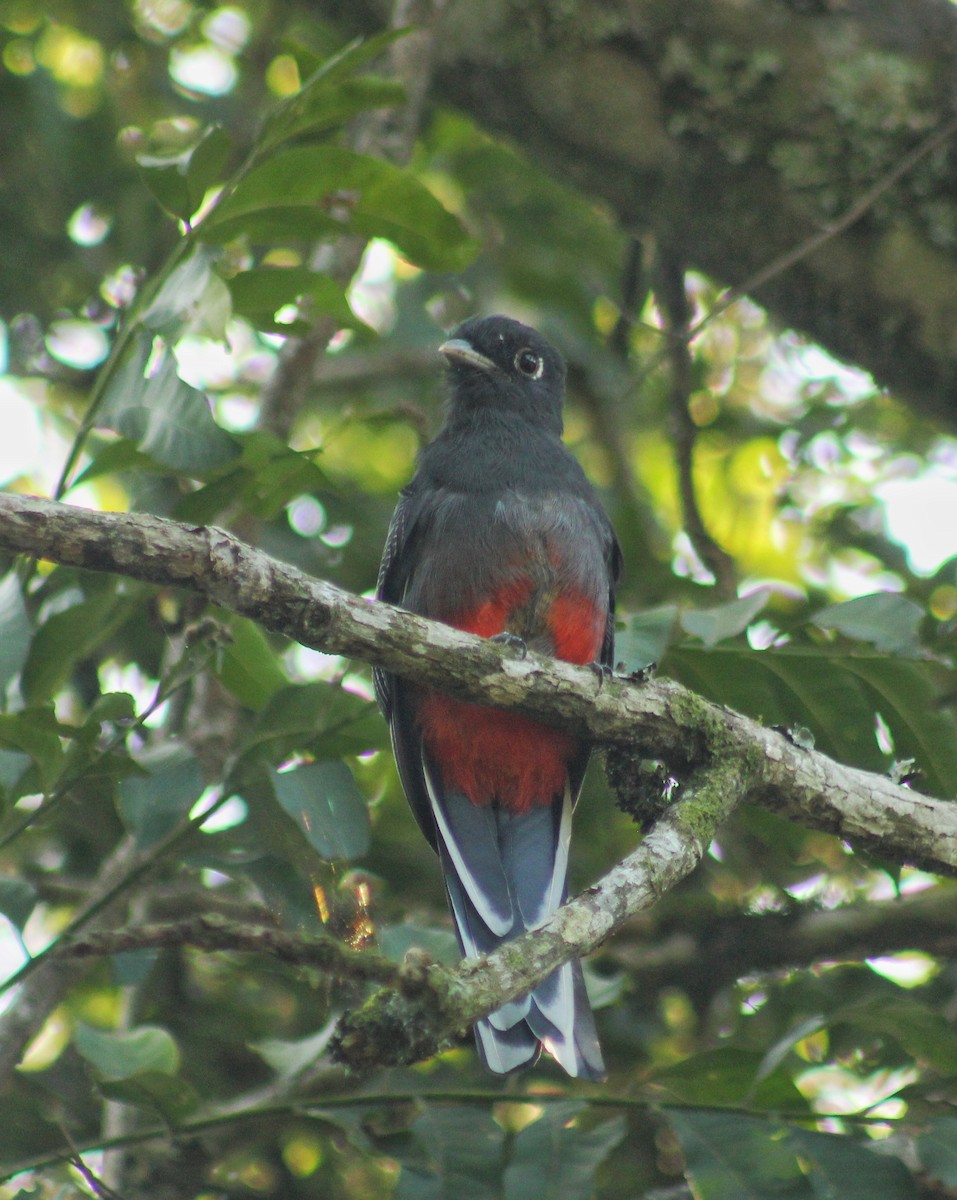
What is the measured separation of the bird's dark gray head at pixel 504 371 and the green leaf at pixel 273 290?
1380 millimetres

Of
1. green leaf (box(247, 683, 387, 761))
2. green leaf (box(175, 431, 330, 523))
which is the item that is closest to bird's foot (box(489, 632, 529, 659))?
green leaf (box(247, 683, 387, 761))

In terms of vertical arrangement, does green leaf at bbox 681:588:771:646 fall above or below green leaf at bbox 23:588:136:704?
above

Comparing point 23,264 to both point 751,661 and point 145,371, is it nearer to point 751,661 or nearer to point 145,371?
point 145,371

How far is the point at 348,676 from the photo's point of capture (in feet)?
12.1

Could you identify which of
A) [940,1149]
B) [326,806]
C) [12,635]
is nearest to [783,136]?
[326,806]

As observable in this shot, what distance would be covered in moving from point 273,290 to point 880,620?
1637mm

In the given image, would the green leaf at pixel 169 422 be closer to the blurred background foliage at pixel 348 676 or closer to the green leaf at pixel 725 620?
the blurred background foliage at pixel 348 676

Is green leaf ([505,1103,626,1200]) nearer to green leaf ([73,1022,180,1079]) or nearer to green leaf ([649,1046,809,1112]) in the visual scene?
green leaf ([649,1046,809,1112])

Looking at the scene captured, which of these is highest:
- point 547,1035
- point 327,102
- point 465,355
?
point 327,102

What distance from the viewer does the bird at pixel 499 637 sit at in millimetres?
3500

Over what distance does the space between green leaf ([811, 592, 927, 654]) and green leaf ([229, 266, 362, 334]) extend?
4.66 ft

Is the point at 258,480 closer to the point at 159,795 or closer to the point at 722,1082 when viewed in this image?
the point at 159,795

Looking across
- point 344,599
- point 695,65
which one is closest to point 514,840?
point 344,599

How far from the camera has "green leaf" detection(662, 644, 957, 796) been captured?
3064 mm
